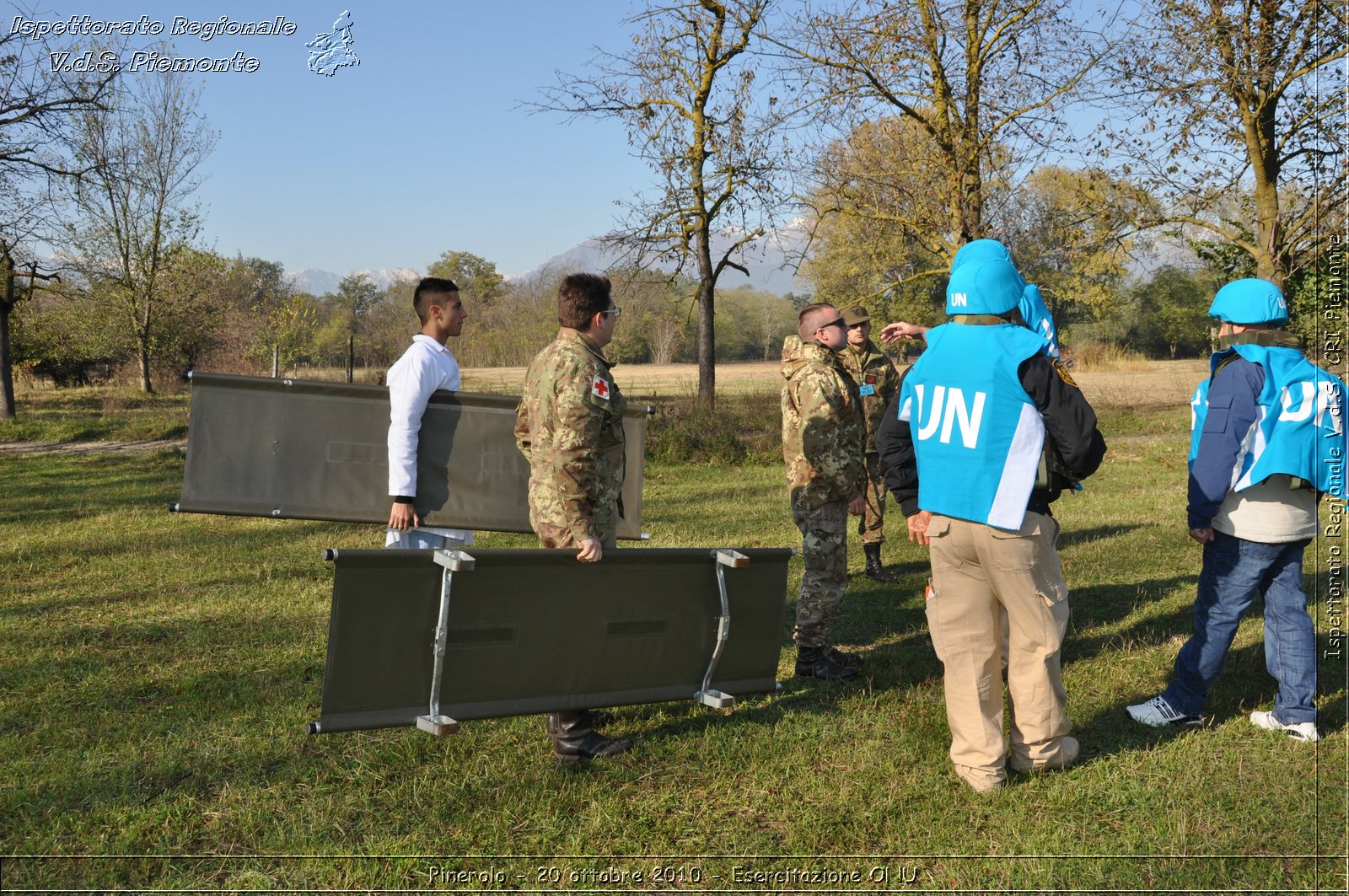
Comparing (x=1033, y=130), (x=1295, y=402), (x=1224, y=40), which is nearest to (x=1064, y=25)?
(x=1033, y=130)

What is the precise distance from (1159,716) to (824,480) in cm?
219

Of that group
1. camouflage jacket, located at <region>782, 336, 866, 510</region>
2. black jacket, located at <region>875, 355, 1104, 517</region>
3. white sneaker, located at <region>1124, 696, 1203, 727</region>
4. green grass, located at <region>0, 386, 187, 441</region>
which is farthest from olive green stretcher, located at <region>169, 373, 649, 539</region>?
green grass, located at <region>0, 386, 187, 441</region>

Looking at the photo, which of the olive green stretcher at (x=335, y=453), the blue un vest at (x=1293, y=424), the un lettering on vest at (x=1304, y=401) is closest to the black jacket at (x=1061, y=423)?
the blue un vest at (x=1293, y=424)

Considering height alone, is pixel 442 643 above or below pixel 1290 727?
above

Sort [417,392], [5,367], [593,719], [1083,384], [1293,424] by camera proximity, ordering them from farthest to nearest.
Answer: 1. [1083,384]
2. [5,367]
3. [417,392]
4. [593,719]
5. [1293,424]

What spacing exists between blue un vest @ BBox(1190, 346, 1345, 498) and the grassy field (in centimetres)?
136

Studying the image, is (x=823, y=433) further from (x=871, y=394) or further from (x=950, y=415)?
(x=871, y=394)

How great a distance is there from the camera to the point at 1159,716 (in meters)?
5.13

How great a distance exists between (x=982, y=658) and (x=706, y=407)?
15462 mm

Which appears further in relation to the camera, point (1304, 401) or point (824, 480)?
point (824, 480)

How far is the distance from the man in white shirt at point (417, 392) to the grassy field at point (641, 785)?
1.06 meters

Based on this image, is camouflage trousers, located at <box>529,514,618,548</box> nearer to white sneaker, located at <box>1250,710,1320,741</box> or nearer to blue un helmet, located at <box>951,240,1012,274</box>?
blue un helmet, located at <box>951,240,1012,274</box>

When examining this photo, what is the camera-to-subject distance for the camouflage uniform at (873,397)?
8672mm

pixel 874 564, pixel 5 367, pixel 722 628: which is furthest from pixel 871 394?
pixel 5 367
